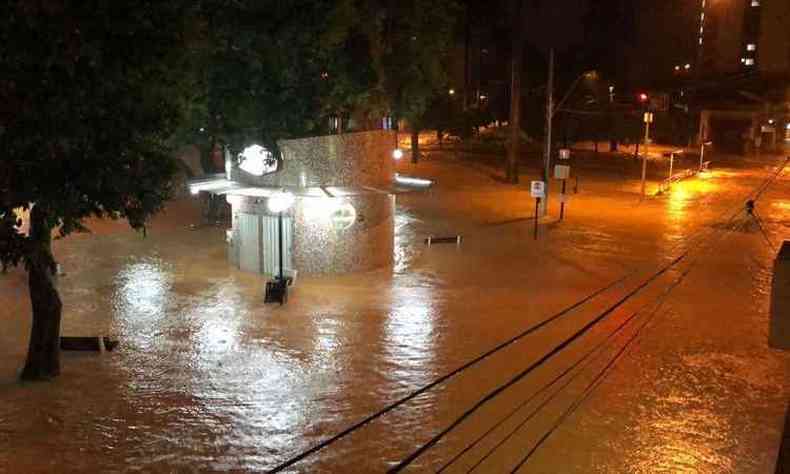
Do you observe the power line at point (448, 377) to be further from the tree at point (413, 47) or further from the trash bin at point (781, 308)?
the tree at point (413, 47)

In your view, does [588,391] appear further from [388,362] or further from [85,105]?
[85,105]

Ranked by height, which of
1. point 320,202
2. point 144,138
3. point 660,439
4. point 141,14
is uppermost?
point 141,14

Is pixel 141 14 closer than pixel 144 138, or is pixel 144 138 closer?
pixel 141 14

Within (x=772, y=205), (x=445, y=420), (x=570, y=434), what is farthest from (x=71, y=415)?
(x=772, y=205)

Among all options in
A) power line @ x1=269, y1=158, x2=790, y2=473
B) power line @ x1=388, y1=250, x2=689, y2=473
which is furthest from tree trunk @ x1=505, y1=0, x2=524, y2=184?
power line @ x1=388, y1=250, x2=689, y2=473

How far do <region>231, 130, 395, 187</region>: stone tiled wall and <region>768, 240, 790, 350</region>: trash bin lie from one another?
15.1 metres

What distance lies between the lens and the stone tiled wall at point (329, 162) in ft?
63.4

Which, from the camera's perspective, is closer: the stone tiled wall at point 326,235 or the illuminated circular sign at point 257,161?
the stone tiled wall at point 326,235

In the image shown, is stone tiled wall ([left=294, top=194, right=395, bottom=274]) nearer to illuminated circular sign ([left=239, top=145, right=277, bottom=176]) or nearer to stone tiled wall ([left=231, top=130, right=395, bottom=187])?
stone tiled wall ([left=231, top=130, right=395, bottom=187])

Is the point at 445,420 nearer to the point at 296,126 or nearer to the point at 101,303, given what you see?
the point at 101,303

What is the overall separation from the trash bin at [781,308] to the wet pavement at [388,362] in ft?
14.5

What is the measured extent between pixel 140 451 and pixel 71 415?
159 centimetres

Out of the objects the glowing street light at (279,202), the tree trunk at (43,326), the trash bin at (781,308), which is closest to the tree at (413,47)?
the glowing street light at (279,202)

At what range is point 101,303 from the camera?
16453 mm
